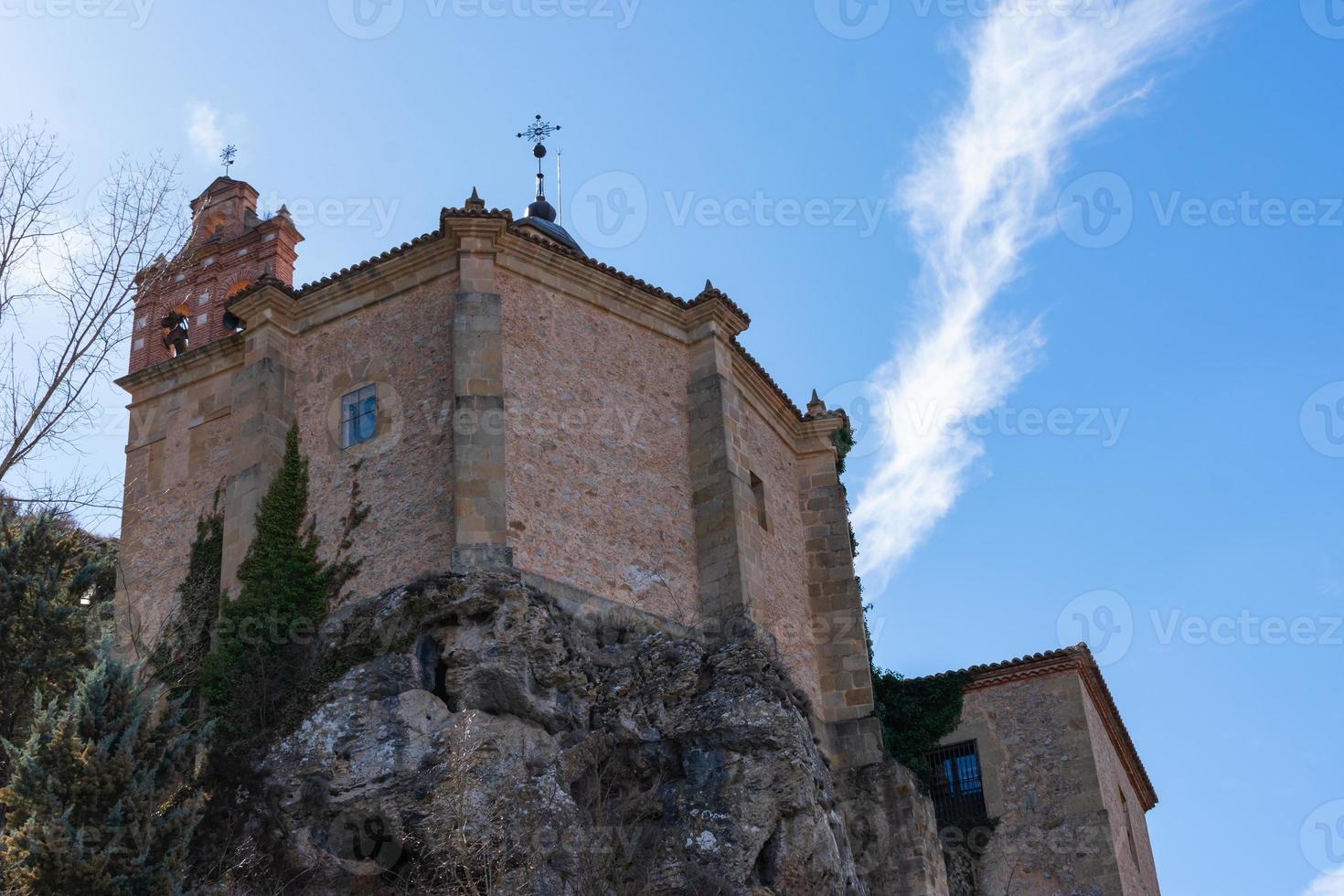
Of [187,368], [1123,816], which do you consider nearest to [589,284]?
[187,368]

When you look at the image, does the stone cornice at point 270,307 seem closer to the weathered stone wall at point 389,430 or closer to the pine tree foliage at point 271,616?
the weathered stone wall at point 389,430

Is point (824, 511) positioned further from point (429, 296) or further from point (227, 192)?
point (227, 192)

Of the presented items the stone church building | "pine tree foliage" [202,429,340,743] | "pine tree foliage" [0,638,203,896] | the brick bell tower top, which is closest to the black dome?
the brick bell tower top

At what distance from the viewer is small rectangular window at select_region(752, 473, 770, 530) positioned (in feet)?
80.1

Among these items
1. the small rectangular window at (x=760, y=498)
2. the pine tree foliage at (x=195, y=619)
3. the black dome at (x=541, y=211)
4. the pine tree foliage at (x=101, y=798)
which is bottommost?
the pine tree foliage at (x=101, y=798)

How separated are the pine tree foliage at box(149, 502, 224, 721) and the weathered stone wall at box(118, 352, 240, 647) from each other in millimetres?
328

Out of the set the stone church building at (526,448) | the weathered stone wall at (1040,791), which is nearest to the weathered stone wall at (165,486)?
the stone church building at (526,448)

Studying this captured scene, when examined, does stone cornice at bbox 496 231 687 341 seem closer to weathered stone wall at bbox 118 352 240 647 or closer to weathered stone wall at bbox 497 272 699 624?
weathered stone wall at bbox 497 272 699 624

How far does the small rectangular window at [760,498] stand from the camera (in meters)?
24.4

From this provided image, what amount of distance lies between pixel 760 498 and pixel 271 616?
7877 millimetres

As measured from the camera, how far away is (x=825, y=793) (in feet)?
69.4

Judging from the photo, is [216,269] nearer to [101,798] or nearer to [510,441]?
[510,441]

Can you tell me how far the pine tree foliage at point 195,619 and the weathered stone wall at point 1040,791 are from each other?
42.4 ft

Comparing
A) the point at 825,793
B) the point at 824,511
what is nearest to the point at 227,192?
the point at 824,511
